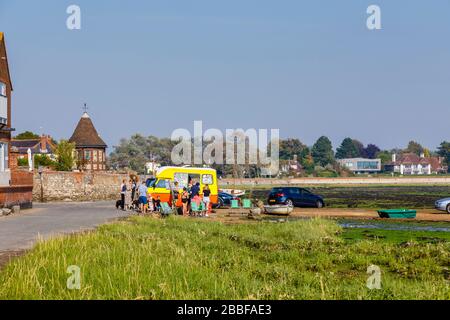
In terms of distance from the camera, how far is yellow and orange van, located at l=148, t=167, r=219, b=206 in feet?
139

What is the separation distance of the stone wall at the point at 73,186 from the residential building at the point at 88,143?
36695 millimetres

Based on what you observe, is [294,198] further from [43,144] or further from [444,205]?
[43,144]

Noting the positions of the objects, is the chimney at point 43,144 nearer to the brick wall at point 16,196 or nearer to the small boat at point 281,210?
the brick wall at point 16,196

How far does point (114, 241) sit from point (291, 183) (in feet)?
497

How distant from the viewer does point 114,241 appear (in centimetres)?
2152

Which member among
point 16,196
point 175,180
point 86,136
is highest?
point 86,136

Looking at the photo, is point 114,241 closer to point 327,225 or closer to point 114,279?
point 114,279

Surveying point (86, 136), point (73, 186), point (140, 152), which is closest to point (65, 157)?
point (86, 136)

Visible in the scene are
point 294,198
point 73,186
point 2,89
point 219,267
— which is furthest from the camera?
point 73,186

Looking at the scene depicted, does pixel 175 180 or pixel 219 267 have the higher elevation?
pixel 175 180

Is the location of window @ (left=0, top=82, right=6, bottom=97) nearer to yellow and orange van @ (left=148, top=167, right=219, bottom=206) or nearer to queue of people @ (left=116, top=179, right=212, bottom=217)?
queue of people @ (left=116, top=179, right=212, bottom=217)

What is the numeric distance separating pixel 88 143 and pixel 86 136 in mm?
1083

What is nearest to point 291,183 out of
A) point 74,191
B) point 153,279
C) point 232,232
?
point 74,191

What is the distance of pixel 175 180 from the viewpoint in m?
43.2
